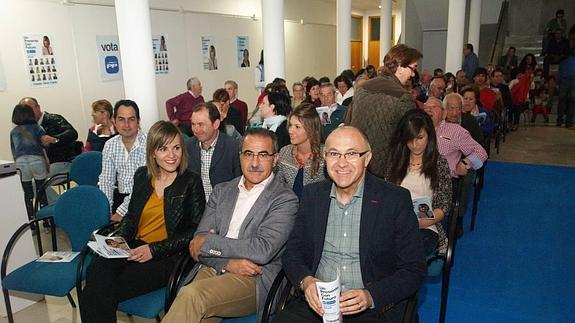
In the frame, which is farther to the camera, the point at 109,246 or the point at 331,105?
the point at 331,105

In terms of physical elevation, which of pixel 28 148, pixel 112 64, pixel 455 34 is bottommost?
pixel 28 148

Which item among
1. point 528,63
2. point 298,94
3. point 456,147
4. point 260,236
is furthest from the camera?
point 528,63

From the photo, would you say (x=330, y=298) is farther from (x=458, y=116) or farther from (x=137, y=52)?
(x=137, y=52)

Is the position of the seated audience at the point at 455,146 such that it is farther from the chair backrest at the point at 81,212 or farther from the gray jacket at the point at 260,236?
the chair backrest at the point at 81,212

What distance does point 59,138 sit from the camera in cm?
530

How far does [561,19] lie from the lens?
12297mm

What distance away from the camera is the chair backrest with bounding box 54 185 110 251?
308cm

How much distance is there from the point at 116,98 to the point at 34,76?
5.37ft

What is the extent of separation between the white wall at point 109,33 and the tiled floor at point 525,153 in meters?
3.48

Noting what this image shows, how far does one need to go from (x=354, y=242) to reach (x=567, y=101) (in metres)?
10.5

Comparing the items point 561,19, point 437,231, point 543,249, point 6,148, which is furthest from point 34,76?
point 561,19

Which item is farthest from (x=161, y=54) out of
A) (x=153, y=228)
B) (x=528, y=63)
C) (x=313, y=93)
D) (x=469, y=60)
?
(x=528, y=63)

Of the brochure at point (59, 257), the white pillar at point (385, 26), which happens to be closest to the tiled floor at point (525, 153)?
the brochure at point (59, 257)

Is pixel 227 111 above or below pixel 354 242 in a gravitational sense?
above
